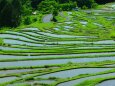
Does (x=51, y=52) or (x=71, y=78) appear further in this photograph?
(x=51, y=52)

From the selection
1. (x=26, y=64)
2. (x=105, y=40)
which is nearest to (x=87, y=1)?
(x=105, y=40)

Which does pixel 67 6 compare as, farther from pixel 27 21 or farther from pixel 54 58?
pixel 54 58

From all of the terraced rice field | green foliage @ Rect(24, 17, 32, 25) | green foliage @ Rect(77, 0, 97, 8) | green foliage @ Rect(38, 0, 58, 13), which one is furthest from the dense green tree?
green foliage @ Rect(77, 0, 97, 8)

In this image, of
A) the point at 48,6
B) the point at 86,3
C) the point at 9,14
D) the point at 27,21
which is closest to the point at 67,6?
the point at 48,6

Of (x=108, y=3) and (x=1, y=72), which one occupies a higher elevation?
(x=1, y=72)

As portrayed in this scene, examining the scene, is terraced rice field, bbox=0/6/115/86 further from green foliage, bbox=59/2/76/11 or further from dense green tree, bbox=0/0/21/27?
green foliage, bbox=59/2/76/11

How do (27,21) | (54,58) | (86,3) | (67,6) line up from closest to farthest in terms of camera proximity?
1. (54,58)
2. (27,21)
3. (67,6)
4. (86,3)

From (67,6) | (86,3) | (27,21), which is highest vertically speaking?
(27,21)

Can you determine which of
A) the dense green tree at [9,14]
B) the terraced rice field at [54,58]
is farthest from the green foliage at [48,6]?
the terraced rice field at [54,58]

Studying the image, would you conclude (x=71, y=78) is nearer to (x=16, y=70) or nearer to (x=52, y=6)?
(x=16, y=70)
